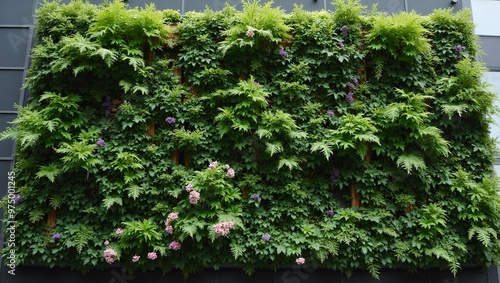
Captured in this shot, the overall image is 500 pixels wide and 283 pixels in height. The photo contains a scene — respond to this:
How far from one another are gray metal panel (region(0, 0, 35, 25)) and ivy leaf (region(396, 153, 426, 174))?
7.44m

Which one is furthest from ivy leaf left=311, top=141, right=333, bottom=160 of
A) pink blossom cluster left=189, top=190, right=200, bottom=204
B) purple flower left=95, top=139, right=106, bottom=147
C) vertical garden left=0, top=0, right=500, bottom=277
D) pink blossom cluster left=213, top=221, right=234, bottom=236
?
purple flower left=95, top=139, right=106, bottom=147

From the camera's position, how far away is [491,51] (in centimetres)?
1002

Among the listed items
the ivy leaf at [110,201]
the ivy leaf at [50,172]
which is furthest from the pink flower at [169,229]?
the ivy leaf at [50,172]

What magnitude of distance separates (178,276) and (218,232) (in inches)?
50.9

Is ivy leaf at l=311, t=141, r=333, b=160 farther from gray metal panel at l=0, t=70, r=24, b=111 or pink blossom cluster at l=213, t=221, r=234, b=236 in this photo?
gray metal panel at l=0, t=70, r=24, b=111

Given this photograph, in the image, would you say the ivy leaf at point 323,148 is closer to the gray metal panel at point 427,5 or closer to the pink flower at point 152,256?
the pink flower at point 152,256

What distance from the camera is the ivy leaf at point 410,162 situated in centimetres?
823

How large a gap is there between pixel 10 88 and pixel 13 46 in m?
0.86

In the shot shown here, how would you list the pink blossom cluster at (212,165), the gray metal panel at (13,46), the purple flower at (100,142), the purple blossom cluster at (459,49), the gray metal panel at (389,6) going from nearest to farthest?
the pink blossom cluster at (212,165), the purple flower at (100,142), the purple blossom cluster at (459,49), the gray metal panel at (13,46), the gray metal panel at (389,6)

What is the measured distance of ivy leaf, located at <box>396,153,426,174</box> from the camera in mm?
8234

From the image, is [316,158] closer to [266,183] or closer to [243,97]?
[266,183]

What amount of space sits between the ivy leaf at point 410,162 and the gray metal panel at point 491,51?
305 centimetres

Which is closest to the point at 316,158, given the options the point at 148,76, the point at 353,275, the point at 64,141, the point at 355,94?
the point at 355,94

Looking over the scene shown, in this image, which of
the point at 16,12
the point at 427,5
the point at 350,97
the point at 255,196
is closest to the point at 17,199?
the point at 16,12
